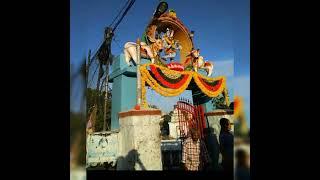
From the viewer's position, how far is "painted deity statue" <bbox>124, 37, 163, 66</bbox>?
114 inches

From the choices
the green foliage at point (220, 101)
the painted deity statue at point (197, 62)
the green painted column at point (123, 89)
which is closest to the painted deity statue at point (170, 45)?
the painted deity statue at point (197, 62)

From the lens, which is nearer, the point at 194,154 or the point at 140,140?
the point at 140,140

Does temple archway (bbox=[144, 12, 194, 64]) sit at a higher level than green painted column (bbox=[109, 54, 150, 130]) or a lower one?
higher

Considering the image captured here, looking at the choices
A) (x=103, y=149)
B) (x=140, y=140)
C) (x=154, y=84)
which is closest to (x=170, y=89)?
(x=154, y=84)

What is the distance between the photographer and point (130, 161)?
8.95ft

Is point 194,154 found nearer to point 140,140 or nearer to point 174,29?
point 140,140

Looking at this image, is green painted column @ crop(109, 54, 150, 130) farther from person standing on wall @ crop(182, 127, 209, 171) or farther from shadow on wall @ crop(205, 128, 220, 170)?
shadow on wall @ crop(205, 128, 220, 170)

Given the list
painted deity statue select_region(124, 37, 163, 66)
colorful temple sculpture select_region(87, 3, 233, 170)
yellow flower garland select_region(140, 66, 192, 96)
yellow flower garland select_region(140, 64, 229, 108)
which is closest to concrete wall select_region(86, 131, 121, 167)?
colorful temple sculpture select_region(87, 3, 233, 170)

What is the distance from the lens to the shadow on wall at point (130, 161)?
8.83ft

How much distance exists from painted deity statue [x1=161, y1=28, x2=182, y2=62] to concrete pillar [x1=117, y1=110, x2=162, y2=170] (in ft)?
1.80

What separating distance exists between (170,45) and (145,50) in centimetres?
25
